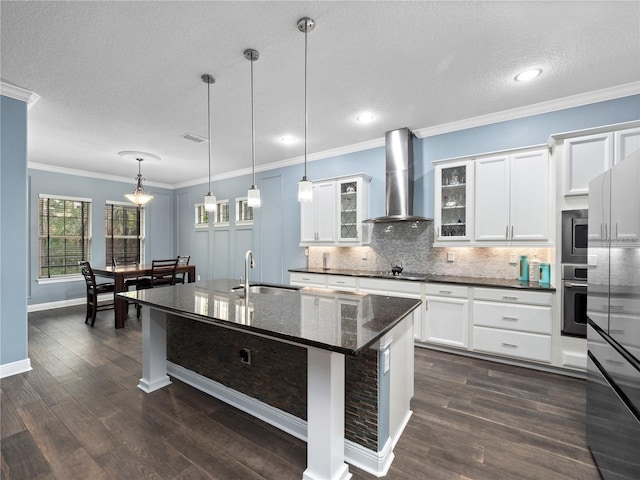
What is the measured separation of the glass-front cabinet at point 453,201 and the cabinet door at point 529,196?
416 mm

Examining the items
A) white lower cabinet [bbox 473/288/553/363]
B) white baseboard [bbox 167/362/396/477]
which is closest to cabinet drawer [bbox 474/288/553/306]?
white lower cabinet [bbox 473/288/553/363]

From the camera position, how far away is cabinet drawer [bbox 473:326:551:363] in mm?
2848

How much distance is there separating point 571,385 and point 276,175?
495 cm

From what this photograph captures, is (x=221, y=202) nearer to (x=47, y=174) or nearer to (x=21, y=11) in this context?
(x=47, y=174)

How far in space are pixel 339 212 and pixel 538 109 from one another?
8.64 feet

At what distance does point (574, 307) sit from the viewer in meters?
2.67

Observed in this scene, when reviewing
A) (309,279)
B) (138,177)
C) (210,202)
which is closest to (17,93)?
(210,202)

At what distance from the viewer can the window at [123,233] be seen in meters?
6.53

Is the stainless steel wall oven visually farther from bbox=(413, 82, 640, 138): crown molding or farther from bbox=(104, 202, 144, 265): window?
bbox=(104, 202, 144, 265): window

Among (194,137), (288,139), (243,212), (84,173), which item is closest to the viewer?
(194,137)

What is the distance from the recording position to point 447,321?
3.31 m

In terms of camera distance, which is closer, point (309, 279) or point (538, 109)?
point (538, 109)

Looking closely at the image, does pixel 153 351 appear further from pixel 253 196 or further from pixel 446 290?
pixel 446 290

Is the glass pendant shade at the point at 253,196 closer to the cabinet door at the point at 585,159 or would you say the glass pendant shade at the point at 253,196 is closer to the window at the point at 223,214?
the cabinet door at the point at 585,159
